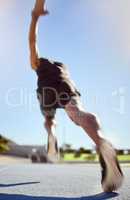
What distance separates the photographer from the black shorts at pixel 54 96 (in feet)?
12.2

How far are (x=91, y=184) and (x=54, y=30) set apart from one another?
1.19 m

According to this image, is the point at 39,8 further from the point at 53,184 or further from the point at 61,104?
the point at 53,184

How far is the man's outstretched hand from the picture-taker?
381 centimetres

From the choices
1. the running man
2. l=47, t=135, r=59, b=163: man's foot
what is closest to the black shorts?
the running man

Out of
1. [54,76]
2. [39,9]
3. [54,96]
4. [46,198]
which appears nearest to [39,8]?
[39,9]

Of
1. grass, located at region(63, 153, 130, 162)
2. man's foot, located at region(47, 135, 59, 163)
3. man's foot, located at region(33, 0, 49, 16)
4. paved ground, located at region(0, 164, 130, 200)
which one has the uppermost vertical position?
man's foot, located at region(33, 0, 49, 16)

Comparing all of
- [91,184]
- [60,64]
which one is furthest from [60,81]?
[91,184]

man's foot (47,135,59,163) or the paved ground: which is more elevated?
man's foot (47,135,59,163)

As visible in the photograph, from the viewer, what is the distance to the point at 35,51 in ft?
12.6

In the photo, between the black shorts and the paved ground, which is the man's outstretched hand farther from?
the paved ground

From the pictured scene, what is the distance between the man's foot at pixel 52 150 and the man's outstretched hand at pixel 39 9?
928 mm

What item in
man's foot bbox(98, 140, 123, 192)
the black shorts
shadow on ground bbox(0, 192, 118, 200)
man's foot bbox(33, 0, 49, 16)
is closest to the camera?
shadow on ground bbox(0, 192, 118, 200)

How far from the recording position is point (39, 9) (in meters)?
3.82

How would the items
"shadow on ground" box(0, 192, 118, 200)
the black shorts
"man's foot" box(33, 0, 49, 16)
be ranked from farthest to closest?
"man's foot" box(33, 0, 49, 16) → the black shorts → "shadow on ground" box(0, 192, 118, 200)
